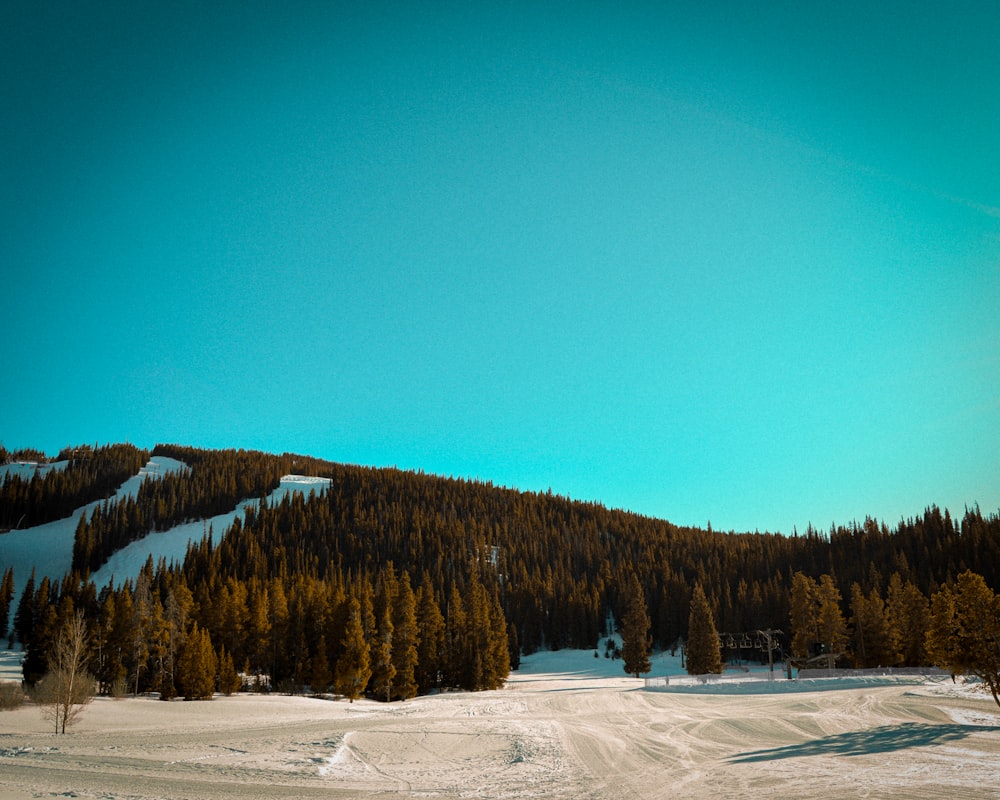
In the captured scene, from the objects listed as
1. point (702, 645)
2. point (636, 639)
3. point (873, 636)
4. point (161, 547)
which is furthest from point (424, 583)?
point (161, 547)

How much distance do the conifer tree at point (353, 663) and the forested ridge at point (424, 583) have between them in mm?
151

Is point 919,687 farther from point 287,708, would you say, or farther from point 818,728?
point 287,708

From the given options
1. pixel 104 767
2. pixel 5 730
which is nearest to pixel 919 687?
pixel 104 767

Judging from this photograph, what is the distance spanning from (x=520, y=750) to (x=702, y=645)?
59.5 m

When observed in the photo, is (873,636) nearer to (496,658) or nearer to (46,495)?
(496,658)

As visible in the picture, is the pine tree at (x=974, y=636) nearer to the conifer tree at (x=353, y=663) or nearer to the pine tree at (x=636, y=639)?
the conifer tree at (x=353, y=663)

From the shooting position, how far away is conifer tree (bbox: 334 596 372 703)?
201 ft

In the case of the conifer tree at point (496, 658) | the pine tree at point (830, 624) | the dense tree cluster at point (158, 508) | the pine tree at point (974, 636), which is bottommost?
the conifer tree at point (496, 658)

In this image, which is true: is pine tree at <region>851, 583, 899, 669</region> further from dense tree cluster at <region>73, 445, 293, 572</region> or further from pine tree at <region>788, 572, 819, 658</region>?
dense tree cluster at <region>73, 445, 293, 572</region>

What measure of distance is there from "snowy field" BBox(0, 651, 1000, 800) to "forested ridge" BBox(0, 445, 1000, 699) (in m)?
14.3

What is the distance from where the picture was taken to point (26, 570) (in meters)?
156

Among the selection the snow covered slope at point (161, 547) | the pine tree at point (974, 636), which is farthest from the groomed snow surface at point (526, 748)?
the snow covered slope at point (161, 547)

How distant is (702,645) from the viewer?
8200 cm

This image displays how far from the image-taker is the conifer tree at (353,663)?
61281mm
